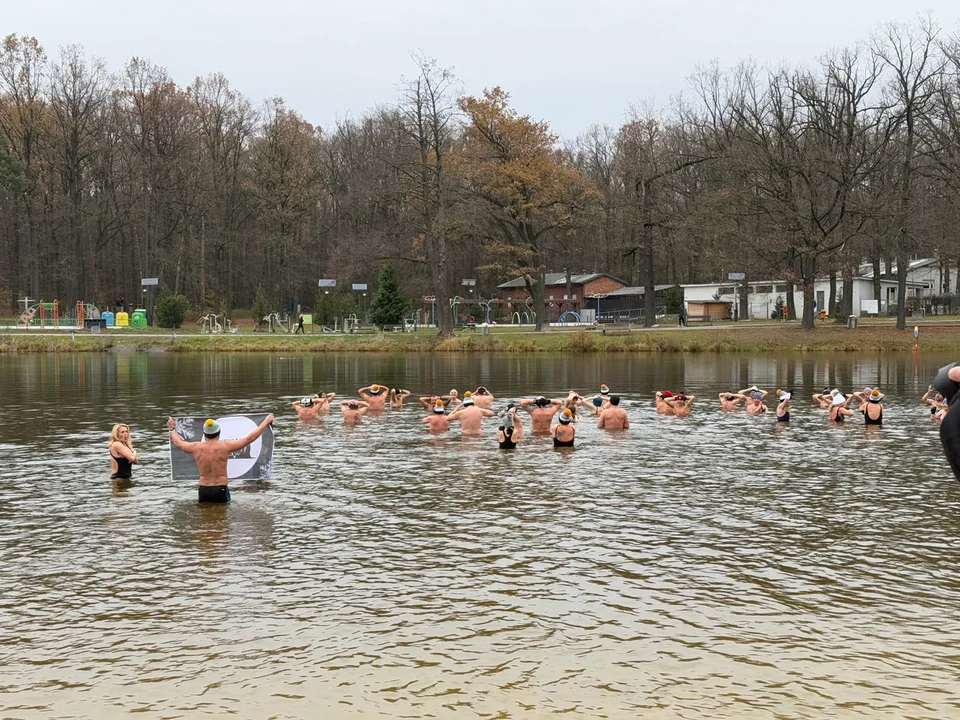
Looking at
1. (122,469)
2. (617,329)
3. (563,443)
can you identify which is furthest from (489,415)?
(617,329)

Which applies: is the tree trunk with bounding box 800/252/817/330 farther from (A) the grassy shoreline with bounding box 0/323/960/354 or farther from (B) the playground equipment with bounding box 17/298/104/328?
(B) the playground equipment with bounding box 17/298/104/328

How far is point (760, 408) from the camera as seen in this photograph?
30891 mm

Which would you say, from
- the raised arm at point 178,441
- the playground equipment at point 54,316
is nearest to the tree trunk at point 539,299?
the playground equipment at point 54,316

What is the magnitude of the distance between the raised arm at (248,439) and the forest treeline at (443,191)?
53158 mm

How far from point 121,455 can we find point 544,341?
49811 millimetres

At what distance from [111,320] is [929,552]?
83.5 metres

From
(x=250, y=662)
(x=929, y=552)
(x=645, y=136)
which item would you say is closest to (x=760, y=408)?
(x=929, y=552)

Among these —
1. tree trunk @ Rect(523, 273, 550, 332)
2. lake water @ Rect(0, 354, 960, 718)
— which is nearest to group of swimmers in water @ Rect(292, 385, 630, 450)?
lake water @ Rect(0, 354, 960, 718)

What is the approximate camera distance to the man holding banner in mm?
17266

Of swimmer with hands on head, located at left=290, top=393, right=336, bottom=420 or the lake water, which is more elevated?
swimmer with hands on head, located at left=290, top=393, right=336, bottom=420

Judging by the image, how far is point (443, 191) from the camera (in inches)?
2886

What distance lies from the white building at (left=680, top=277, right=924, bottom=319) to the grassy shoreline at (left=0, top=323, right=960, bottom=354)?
71.8 feet

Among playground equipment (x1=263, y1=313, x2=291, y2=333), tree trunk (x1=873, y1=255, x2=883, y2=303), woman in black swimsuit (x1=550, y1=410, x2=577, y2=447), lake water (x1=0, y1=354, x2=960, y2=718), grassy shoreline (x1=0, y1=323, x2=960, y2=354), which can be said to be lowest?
lake water (x1=0, y1=354, x2=960, y2=718)

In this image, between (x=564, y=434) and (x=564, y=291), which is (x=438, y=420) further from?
(x=564, y=291)
